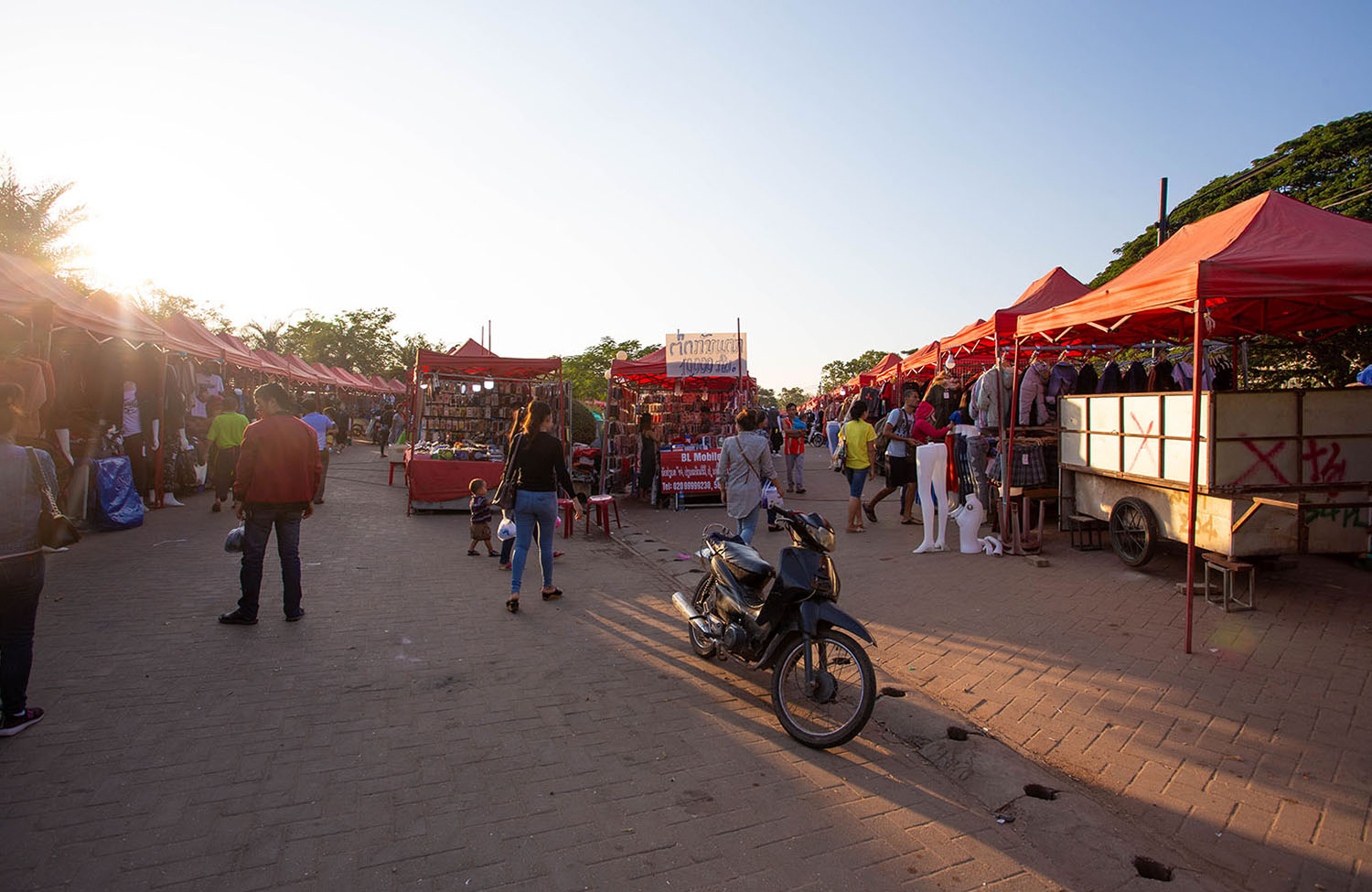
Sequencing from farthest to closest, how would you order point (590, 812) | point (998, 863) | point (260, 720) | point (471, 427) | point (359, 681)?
point (471, 427), point (359, 681), point (260, 720), point (590, 812), point (998, 863)

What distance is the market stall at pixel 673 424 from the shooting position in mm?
13125

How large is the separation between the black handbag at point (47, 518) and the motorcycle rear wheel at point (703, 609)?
3.72 m

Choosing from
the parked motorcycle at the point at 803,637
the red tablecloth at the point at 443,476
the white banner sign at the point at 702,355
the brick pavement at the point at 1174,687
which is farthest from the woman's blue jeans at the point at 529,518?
the white banner sign at the point at 702,355

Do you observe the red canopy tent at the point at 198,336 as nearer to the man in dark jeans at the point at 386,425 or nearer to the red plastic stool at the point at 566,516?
the red plastic stool at the point at 566,516

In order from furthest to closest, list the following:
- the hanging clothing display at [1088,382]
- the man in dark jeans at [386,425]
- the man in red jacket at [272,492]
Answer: the man in dark jeans at [386,425], the hanging clothing display at [1088,382], the man in red jacket at [272,492]

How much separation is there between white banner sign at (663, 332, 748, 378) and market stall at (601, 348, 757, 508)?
158 millimetres

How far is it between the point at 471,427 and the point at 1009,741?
1297 cm

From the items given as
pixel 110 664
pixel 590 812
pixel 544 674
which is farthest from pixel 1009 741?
pixel 110 664

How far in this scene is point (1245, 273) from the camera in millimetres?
5023

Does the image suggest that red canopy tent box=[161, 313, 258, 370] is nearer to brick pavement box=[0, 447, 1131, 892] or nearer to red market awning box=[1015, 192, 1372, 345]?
brick pavement box=[0, 447, 1131, 892]

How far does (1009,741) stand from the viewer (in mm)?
3951

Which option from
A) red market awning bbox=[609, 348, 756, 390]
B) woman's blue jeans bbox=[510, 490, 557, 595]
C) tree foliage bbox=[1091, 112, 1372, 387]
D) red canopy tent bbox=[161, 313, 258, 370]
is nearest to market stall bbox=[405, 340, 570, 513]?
red market awning bbox=[609, 348, 756, 390]

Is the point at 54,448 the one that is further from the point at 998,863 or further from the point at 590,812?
the point at 998,863

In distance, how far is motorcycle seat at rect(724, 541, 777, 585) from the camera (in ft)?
15.1
